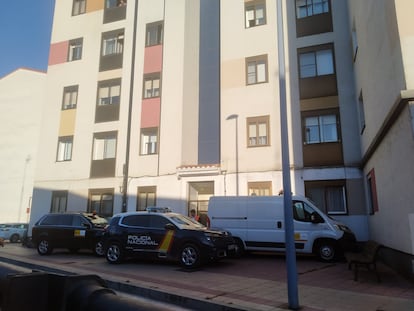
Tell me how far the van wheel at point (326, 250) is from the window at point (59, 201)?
15157 mm

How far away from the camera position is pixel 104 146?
21.3m

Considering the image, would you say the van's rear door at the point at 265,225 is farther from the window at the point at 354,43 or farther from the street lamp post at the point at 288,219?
the window at the point at 354,43

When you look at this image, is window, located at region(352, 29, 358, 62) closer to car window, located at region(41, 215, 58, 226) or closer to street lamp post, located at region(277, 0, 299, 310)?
street lamp post, located at region(277, 0, 299, 310)

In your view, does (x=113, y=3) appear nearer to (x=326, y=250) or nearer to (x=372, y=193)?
(x=372, y=193)

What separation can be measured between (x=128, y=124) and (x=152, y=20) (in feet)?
22.0

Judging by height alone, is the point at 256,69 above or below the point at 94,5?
below

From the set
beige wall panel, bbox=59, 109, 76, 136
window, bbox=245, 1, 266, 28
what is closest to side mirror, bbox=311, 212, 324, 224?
window, bbox=245, 1, 266, 28

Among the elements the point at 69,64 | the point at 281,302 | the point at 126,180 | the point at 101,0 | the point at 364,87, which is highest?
the point at 101,0

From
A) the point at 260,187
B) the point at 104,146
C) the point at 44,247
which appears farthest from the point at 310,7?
the point at 44,247

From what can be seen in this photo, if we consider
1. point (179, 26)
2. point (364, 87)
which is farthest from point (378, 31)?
point (179, 26)

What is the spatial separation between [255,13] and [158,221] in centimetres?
1308

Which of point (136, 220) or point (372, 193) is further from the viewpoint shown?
point (372, 193)

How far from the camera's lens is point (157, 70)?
68.1 feet

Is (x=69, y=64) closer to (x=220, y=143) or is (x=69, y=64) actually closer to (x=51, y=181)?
(x=51, y=181)
